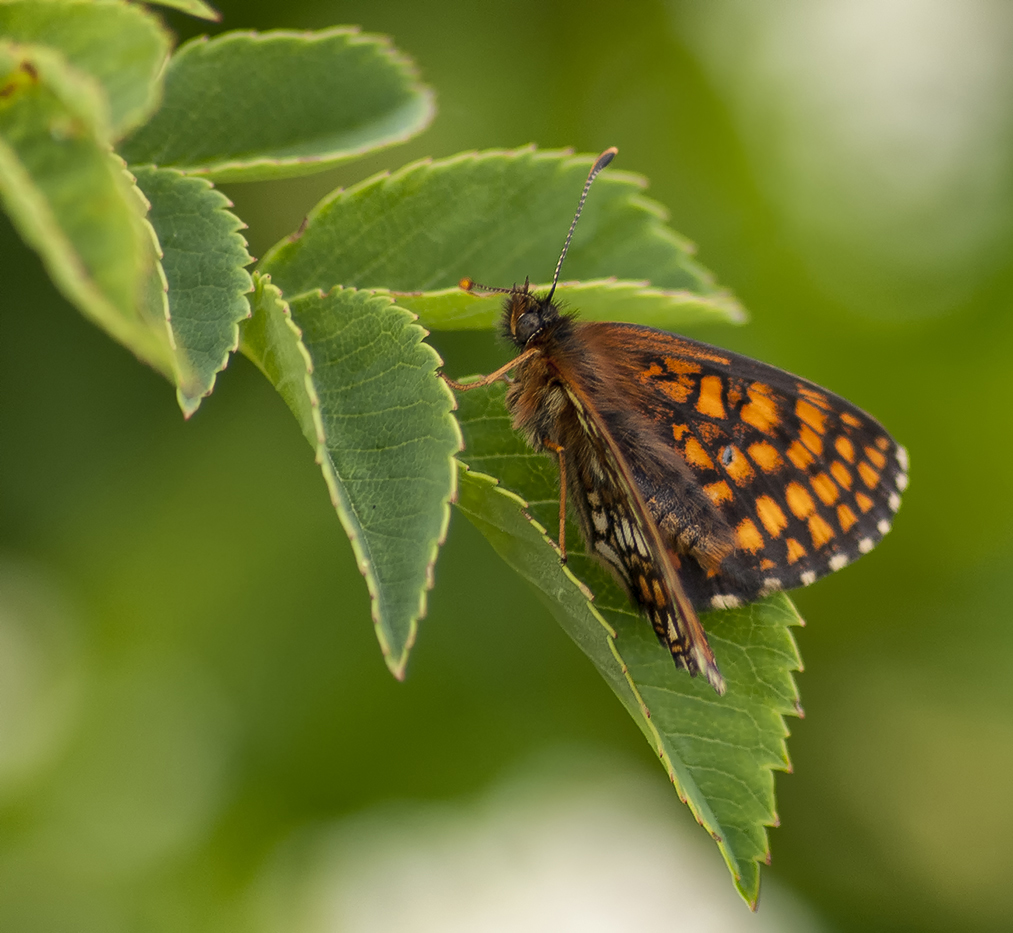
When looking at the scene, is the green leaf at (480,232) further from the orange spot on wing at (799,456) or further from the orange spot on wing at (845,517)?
the orange spot on wing at (845,517)

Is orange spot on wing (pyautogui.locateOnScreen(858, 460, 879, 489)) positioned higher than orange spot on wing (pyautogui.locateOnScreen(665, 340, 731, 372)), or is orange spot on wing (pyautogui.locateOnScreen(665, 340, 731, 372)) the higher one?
orange spot on wing (pyautogui.locateOnScreen(665, 340, 731, 372))

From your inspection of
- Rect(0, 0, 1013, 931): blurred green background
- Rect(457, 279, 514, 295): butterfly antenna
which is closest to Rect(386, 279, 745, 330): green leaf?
Rect(457, 279, 514, 295): butterfly antenna

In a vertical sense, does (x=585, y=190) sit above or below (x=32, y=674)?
above

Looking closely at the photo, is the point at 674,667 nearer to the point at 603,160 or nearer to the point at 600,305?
the point at 600,305

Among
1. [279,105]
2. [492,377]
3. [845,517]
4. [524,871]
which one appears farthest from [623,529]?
[524,871]

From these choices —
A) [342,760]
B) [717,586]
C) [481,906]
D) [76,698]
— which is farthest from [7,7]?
[481,906]

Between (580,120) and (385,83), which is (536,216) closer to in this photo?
(385,83)

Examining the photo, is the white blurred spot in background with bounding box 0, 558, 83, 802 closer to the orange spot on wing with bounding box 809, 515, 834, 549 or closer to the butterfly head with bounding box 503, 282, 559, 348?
the butterfly head with bounding box 503, 282, 559, 348
